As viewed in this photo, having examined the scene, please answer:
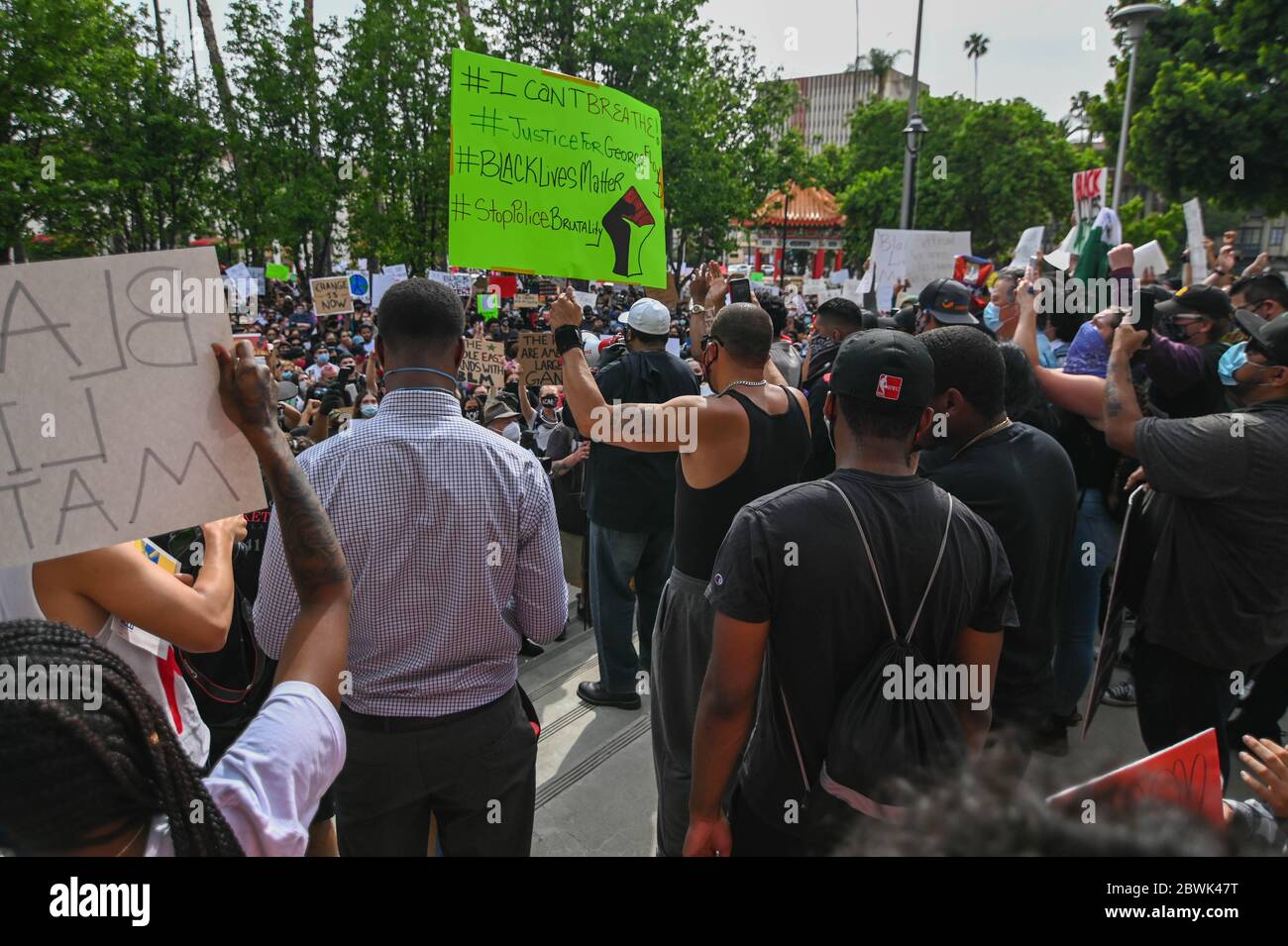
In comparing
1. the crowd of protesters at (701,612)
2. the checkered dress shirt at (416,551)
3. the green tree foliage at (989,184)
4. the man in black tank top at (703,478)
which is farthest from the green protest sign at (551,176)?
the green tree foliage at (989,184)

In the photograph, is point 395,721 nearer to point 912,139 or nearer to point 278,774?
point 278,774

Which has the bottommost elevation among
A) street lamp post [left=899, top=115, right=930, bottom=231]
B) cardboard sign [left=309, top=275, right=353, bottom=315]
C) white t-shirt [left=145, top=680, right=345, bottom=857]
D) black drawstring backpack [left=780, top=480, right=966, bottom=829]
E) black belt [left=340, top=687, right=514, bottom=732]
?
black belt [left=340, top=687, right=514, bottom=732]

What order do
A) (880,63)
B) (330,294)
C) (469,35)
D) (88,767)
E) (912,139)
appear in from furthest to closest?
(880,63)
(469,35)
(912,139)
(330,294)
(88,767)

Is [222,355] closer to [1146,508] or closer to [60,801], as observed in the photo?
[60,801]

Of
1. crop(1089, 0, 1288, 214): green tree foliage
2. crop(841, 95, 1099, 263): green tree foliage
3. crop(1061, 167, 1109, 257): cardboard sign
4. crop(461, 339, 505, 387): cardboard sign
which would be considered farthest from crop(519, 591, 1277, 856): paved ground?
crop(841, 95, 1099, 263): green tree foliage

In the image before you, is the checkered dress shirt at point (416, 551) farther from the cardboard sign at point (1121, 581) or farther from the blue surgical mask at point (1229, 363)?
the blue surgical mask at point (1229, 363)

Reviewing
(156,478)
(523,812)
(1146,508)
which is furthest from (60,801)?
(1146,508)

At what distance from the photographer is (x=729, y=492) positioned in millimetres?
2939

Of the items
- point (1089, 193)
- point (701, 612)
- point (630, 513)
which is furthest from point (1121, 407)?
point (1089, 193)

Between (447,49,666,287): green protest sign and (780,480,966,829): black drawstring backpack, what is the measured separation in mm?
2630

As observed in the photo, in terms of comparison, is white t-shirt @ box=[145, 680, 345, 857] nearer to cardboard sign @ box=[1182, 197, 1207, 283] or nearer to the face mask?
the face mask

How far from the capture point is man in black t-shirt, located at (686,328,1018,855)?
1.85 meters

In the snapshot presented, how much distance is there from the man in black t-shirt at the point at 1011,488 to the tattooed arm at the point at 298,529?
70.3 inches

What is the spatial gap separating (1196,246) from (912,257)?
252cm
